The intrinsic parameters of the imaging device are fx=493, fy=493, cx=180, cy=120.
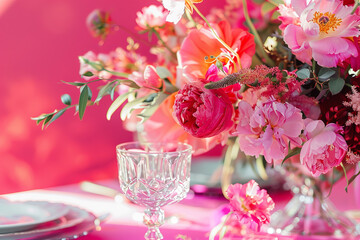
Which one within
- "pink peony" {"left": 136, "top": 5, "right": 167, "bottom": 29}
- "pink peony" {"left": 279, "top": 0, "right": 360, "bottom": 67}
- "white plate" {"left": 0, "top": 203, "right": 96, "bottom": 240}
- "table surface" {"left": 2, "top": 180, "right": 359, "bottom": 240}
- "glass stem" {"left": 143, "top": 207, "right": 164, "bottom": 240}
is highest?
"pink peony" {"left": 136, "top": 5, "right": 167, "bottom": 29}

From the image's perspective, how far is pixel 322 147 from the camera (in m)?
0.64

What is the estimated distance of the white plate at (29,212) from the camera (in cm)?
85

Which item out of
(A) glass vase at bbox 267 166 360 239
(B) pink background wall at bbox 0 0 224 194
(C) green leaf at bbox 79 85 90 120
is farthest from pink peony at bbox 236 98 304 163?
(B) pink background wall at bbox 0 0 224 194

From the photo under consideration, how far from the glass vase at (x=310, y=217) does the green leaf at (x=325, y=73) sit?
0.36 metres

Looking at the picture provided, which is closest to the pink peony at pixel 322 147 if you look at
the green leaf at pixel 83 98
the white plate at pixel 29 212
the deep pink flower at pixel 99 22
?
the green leaf at pixel 83 98

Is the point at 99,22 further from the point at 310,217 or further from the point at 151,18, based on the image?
the point at 310,217

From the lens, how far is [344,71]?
28.4 inches

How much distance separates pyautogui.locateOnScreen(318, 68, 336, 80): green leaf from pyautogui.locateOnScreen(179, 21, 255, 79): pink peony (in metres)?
0.12

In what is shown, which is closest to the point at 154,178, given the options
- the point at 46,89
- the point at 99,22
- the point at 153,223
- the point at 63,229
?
the point at 153,223

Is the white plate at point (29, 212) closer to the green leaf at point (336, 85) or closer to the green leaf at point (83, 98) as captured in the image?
the green leaf at point (83, 98)

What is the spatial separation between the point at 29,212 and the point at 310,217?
56 centimetres

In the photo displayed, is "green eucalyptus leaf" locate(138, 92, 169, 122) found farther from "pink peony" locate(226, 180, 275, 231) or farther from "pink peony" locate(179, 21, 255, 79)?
"pink peony" locate(226, 180, 275, 231)

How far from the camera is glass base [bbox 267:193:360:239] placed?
0.95 m

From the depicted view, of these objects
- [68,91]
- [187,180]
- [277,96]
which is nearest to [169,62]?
[187,180]
